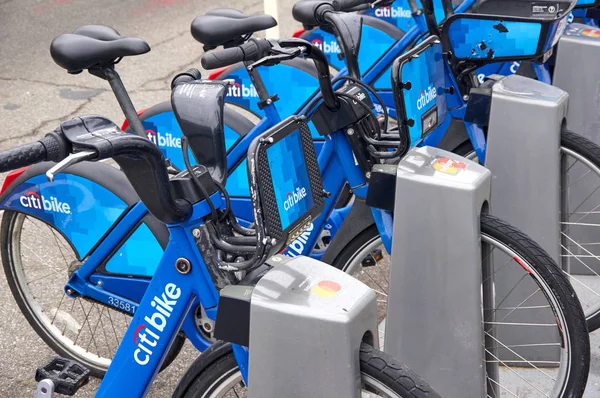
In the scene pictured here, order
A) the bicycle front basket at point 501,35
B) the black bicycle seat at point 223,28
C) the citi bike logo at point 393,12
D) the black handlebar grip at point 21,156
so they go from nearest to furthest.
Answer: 1. the black handlebar grip at point 21,156
2. the black bicycle seat at point 223,28
3. the bicycle front basket at point 501,35
4. the citi bike logo at point 393,12

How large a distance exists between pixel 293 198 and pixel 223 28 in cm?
90

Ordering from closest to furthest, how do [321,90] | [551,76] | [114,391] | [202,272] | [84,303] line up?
1. [202,272]
2. [114,391]
3. [321,90]
4. [84,303]
5. [551,76]

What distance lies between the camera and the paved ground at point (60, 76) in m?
3.72

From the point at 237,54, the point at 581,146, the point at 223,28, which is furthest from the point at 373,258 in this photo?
the point at 237,54

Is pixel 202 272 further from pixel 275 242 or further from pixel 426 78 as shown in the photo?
pixel 426 78

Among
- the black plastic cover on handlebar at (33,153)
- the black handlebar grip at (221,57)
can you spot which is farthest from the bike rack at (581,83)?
the black plastic cover on handlebar at (33,153)

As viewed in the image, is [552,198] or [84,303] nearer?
[552,198]

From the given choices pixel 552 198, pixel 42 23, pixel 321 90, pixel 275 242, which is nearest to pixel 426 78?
pixel 321 90

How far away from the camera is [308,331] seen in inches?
83.4

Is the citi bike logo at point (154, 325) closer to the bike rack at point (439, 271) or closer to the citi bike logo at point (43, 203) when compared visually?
the bike rack at point (439, 271)

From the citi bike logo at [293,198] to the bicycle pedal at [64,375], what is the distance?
1212mm

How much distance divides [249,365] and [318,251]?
1412 millimetres

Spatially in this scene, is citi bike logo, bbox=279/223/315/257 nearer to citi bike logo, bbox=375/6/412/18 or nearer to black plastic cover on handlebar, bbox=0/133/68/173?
Result: black plastic cover on handlebar, bbox=0/133/68/173

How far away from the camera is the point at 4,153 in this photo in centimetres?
195
